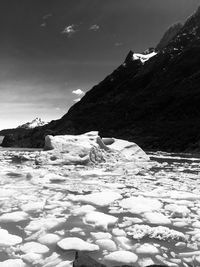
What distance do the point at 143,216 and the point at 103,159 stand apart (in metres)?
17.6

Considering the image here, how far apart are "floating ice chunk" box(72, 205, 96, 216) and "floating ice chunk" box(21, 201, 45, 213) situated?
97 centimetres

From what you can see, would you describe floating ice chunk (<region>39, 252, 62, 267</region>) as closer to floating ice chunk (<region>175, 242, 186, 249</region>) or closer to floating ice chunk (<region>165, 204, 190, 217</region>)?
floating ice chunk (<region>175, 242, 186, 249</region>)

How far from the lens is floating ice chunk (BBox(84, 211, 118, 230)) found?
24.5 ft

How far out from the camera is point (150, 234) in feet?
22.4

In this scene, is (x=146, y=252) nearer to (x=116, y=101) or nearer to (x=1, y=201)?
(x=1, y=201)

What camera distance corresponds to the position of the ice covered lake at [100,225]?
5.61 meters

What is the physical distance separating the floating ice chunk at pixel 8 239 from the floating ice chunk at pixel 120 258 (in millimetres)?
1808

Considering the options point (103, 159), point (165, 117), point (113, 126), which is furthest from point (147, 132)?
point (103, 159)

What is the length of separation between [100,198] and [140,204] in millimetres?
1443

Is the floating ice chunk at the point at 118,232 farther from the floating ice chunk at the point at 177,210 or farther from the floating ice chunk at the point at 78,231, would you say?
the floating ice chunk at the point at 177,210

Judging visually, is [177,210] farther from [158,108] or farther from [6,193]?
[158,108]

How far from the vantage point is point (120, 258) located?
5.52 m

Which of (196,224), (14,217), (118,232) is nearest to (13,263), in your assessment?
(118,232)

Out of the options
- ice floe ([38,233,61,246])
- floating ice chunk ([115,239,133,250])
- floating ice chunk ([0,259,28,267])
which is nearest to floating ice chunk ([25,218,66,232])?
ice floe ([38,233,61,246])
